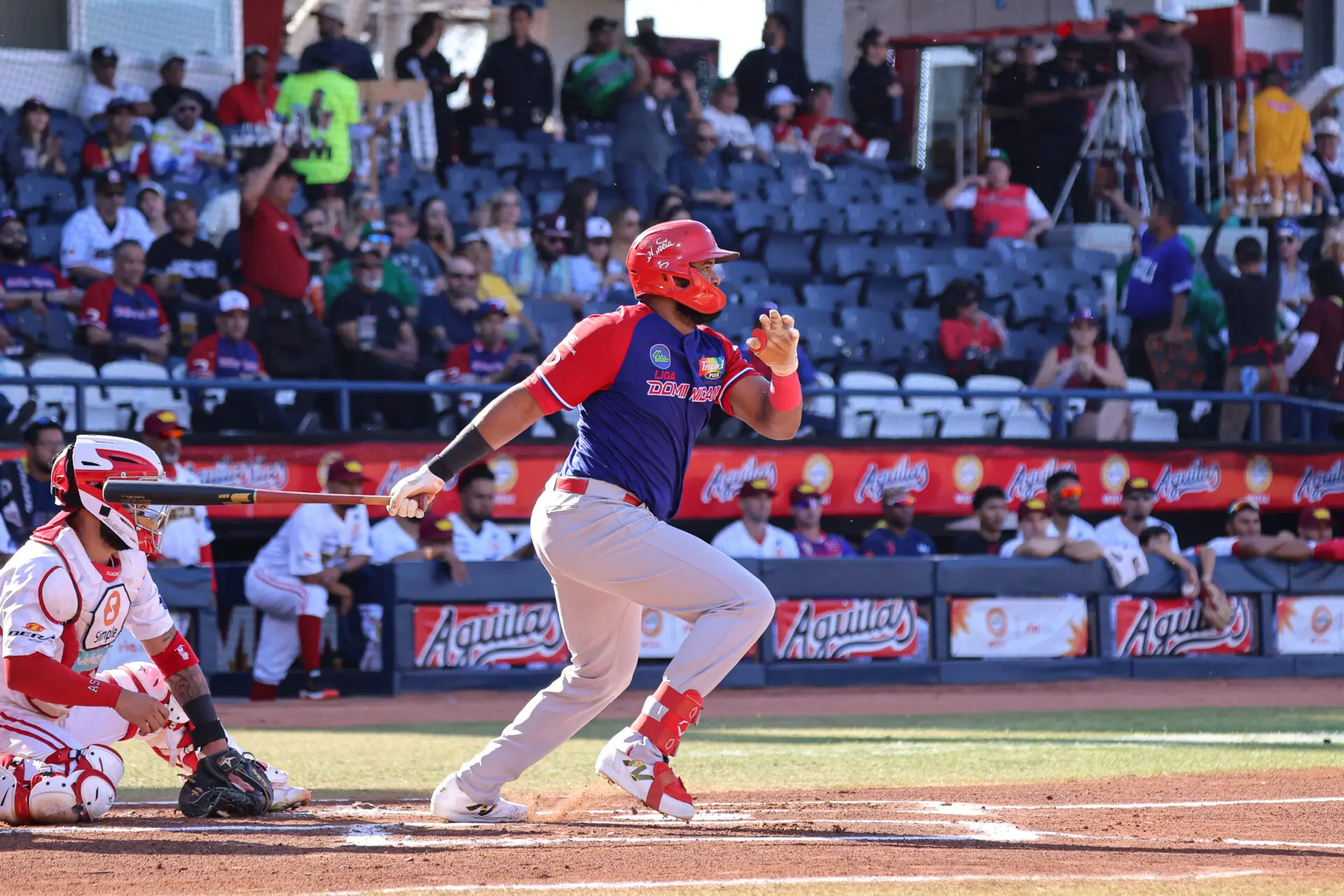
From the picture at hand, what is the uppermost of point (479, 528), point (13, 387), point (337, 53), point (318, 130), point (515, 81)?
point (337, 53)

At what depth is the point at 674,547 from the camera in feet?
19.8

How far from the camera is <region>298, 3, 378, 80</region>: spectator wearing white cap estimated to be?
17094mm

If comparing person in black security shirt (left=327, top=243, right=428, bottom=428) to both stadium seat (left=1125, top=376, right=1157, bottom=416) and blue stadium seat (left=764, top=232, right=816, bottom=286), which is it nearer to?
blue stadium seat (left=764, top=232, right=816, bottom=286)

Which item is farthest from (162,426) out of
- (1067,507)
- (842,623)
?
(1067,507)

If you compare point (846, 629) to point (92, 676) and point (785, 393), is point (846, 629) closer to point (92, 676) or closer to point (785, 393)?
point (785, 393)

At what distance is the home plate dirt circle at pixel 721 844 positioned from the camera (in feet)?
17.1

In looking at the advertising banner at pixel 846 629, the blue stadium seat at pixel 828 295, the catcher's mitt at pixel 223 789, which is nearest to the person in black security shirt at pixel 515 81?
the blue stadium seat at pixel 828 295

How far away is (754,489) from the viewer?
536 inches

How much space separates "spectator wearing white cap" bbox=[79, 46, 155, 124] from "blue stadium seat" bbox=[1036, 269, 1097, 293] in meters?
9.01

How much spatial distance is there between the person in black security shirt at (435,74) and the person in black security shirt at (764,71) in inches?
141

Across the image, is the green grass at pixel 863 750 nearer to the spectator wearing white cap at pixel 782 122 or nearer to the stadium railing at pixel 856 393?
the stadium railing at pixel 856 393

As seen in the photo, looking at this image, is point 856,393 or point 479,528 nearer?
point 479,528

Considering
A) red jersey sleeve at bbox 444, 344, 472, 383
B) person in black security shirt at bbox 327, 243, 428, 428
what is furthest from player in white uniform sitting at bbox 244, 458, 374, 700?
red jersey sleeve at bbox 444, 344, 472, 383

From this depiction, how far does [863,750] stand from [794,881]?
451 cm
